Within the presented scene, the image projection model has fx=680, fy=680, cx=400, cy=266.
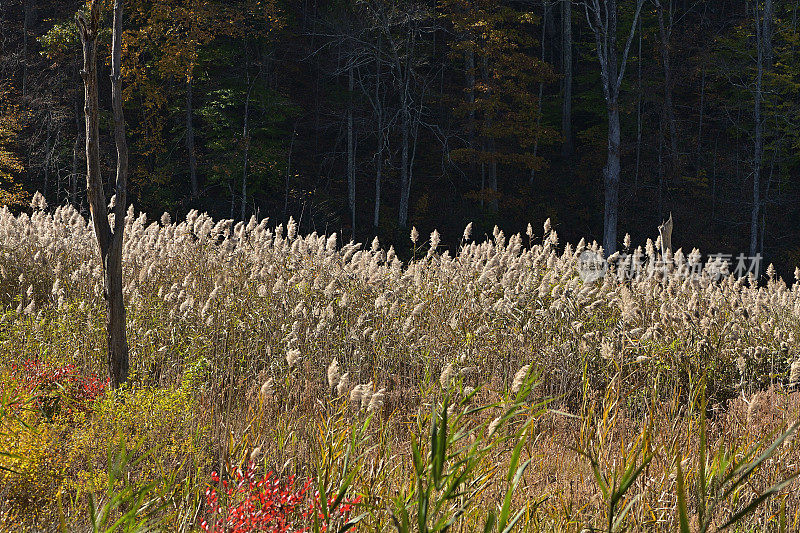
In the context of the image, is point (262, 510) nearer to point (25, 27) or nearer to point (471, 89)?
point (471, 89)

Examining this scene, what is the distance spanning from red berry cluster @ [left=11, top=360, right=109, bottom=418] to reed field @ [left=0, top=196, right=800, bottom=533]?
2 cm

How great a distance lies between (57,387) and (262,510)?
A: 6.19ft

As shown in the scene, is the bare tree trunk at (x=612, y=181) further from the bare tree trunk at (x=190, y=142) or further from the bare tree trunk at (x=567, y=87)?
the bare tree trunk at (x=190, y=142)

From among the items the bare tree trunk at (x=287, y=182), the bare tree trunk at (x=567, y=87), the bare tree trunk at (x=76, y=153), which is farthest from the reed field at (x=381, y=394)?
the bare tree trunk at (x=567, y=87)

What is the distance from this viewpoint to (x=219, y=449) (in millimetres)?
3412

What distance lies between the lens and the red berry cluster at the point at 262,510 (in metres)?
2.44

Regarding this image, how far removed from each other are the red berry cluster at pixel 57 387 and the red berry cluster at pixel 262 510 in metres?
1.19

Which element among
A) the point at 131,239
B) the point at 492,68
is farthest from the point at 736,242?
the point at 131,239

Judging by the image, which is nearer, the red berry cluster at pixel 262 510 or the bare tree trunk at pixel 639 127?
the red berry cluster at pixel 262 510

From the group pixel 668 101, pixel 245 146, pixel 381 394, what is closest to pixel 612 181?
pixel 668 101

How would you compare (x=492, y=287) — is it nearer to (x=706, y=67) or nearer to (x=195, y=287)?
(x=195, y=287)

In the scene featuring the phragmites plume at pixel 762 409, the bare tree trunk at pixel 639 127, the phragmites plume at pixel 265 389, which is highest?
the bare tree trunk at pixel 639 127

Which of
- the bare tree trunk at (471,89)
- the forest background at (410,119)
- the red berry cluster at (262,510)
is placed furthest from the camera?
the bare tree trunk at (471,89)

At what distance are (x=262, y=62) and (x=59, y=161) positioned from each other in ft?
21.9
